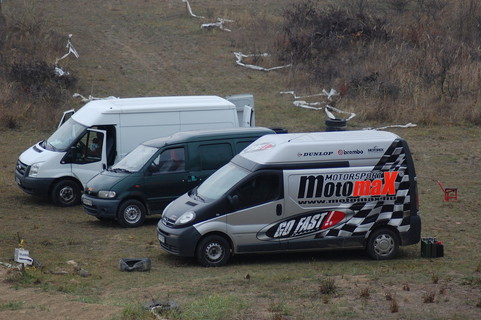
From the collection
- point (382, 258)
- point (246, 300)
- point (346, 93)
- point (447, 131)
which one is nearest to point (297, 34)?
point (346, 93)

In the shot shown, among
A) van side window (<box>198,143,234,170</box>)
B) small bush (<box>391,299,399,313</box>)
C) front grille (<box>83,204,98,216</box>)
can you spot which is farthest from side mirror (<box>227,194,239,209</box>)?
small bush (<box>391,299,399,313</box>)

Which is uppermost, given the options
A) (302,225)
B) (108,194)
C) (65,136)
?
(65,136)

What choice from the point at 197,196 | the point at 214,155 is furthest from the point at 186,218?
the point at 214,155

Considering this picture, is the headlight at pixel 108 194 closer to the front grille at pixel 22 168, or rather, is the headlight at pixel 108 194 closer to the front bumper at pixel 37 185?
the front bumper at pixel 37 185

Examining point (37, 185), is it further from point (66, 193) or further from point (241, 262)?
point (241, 262)

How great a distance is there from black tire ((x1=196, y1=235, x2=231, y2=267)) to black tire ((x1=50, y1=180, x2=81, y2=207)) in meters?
5.75

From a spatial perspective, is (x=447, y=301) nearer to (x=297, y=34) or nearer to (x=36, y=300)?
(x=36, y=300)

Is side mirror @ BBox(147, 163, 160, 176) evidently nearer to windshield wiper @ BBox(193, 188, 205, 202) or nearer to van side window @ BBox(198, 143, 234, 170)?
van side window @ BBox(198, 143, 234, 170)

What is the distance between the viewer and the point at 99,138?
58.1 ft

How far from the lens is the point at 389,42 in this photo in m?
34.7

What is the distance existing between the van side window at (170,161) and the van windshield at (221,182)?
2.33 metres

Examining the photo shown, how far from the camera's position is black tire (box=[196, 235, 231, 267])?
13117mm

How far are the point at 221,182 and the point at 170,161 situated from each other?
289 centimetres

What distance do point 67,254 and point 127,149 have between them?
4.41m
